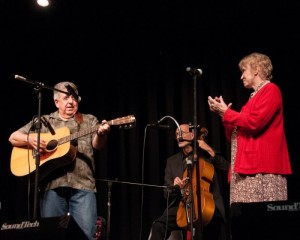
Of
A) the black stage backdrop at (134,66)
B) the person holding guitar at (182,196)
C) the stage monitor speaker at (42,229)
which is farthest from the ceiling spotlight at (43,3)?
the stage monitor speaker at (42,229)

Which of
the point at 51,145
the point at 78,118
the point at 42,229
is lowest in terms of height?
the point at 42,229

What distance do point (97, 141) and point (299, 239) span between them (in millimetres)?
1956

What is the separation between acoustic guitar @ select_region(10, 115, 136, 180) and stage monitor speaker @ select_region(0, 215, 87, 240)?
973 mm

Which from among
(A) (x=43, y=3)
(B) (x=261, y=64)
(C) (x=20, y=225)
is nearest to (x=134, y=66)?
(A) (x=43, y=3)

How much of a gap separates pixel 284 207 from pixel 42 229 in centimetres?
145

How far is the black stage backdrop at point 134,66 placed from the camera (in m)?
5.36

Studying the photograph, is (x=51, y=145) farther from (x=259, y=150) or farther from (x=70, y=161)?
(x=259, y=150)

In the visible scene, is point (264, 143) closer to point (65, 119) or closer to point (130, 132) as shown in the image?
point (65, 119)

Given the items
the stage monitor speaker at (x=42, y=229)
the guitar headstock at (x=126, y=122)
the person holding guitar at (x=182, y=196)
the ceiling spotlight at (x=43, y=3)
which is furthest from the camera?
the ceiling spotlight at (x=43, y=3)

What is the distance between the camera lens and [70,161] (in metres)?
3.81

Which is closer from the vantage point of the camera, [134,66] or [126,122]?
[126,122]

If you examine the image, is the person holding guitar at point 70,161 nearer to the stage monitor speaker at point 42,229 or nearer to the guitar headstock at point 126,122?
the guitar headstock at point 126,122

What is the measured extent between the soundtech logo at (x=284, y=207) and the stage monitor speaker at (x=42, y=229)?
121cm

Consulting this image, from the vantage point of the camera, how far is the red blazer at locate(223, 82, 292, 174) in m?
3.28
